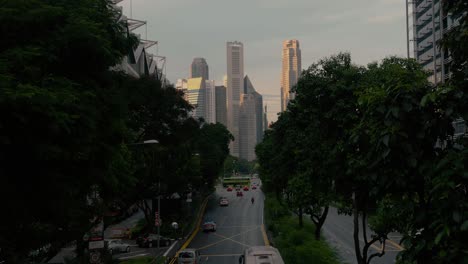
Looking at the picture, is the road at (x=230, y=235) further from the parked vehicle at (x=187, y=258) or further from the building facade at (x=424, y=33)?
the building facade at (x=424, y=33)

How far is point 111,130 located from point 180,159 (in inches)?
1440

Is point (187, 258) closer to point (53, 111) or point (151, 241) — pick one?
Result: point (151, 241)

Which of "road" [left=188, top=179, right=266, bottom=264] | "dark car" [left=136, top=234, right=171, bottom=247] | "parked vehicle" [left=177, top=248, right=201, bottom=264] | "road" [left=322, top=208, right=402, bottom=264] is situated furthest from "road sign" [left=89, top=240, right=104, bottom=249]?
"dark car" [left=136, top=234, right=171, bottom=247]

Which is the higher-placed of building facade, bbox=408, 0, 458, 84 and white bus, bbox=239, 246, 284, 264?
building facade, bbox=408, 0, 458, 84

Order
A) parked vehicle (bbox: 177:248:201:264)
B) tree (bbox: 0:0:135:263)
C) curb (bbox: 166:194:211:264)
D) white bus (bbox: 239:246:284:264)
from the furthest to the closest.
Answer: curb (bbox: 166:194:211:264), parked vehicle (bbox: 177:248:201:264), white bus (bbox: 239:246:284:264), tree (bbox: 0:0:135:263)

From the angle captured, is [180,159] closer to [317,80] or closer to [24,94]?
[317,80]

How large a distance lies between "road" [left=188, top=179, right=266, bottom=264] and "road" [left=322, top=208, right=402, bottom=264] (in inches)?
294

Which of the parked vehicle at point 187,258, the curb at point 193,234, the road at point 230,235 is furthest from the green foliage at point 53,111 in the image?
the road at point 230,235

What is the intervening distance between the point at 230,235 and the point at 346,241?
1294cm

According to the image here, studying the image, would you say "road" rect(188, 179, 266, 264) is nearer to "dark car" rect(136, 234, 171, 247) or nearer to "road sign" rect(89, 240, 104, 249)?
"dark car" rect(136, 234, 171, 247)

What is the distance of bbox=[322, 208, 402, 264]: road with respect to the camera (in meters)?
37.8

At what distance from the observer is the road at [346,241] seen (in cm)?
3775

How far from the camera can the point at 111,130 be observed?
18875mm

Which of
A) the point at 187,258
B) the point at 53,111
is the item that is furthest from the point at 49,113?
the point at 187,258
